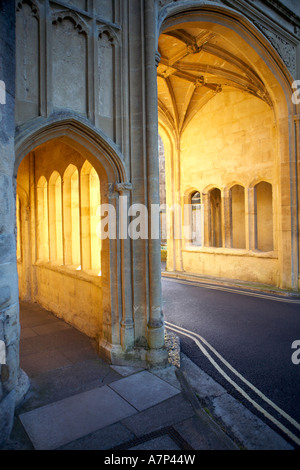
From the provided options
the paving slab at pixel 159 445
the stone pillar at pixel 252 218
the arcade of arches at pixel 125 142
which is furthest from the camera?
the stone pillar at pixel 252 218

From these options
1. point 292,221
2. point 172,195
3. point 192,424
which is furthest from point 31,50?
point 172,195

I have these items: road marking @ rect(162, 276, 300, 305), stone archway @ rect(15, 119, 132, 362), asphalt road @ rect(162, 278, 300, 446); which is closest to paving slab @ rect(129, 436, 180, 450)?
asphalt road @ rect(162, 278, 300, 446)

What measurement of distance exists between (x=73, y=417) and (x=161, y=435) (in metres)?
1.03

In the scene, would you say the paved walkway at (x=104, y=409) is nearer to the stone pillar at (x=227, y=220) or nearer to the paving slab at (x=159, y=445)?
the paving slab at (x=159, y=445)

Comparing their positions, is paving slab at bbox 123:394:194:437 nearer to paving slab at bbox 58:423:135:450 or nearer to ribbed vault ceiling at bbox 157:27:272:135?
paving slab at bbox 58:423:135:450

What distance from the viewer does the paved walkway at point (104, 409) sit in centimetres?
301

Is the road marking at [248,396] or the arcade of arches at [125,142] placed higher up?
the arcade of arches at [125,142]

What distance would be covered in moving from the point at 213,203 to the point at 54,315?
9969mm

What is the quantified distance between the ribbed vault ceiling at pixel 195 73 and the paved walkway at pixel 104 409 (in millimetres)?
8149

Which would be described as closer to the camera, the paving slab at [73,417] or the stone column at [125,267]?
the paving slab at [73,417]

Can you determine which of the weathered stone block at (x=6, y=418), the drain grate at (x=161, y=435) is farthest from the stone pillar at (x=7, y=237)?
the drain grate at (x=161, y=435)

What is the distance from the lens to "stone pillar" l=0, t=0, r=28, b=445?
308cm

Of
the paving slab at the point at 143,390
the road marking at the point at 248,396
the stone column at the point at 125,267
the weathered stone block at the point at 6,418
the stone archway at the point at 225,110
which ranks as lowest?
the road marking at the point at 248,396

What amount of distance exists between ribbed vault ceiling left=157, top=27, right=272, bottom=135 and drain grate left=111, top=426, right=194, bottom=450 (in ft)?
28.4
